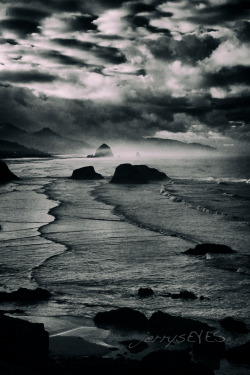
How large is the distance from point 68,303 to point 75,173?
226ft

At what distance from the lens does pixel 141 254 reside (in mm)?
20797

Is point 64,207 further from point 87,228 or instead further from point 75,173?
point 75,173

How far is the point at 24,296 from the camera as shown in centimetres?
1372

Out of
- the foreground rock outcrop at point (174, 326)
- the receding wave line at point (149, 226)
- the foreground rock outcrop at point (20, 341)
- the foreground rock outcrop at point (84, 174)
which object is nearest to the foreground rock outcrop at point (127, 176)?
the foreground rock outcrop at point (84, 174)

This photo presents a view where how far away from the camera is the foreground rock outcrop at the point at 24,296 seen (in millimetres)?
13648

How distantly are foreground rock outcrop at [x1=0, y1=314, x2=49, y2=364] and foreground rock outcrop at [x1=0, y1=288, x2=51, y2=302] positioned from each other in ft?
16.0

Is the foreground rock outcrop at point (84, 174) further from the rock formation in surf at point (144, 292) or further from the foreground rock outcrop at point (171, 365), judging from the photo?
the foreground rock outcrop at point (171, 365)

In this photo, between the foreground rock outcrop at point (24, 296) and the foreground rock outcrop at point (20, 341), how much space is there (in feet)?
16.0

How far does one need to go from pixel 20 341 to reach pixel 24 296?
5236mm

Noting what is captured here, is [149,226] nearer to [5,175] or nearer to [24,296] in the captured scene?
[24,296]

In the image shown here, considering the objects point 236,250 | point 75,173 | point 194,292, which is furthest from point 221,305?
point 75,173

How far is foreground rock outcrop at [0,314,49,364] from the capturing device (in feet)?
27.9

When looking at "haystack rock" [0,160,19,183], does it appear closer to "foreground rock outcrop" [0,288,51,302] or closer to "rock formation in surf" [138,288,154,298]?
"foreground rock outcrop" [0,288,51,302]

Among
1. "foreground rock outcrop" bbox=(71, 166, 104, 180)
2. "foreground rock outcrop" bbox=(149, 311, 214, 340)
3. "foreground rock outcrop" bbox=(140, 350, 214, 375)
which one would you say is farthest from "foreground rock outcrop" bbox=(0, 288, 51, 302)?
"foreground rock outcrop" bbox=(71, 166, 104, 180)
